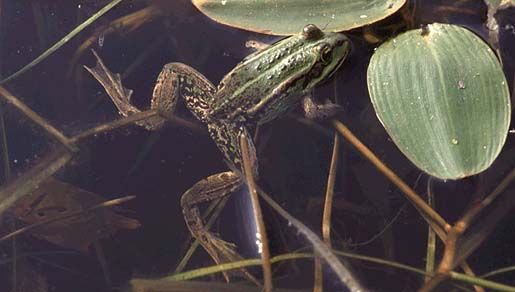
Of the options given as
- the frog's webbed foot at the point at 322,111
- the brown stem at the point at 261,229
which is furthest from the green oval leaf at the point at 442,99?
the brown stem at the point at 261,229

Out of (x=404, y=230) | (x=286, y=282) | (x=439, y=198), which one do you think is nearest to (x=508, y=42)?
(x=439, y=198)

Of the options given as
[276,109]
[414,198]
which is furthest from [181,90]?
[414,198]

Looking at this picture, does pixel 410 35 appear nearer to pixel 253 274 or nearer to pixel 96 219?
pixel 253 274

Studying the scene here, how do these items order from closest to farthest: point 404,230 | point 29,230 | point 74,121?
point 404,230 < point 29,230 < point 74,121

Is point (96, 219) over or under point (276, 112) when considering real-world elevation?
under

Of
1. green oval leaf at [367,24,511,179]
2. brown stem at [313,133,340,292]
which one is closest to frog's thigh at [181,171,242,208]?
brown stem at [313,133,340,292]

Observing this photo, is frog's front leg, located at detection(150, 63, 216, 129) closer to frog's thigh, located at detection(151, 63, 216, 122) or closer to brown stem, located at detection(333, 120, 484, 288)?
frog's thigh, located at detection(151, 63, 216, 122)

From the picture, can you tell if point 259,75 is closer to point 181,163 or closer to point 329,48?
point 329,48
